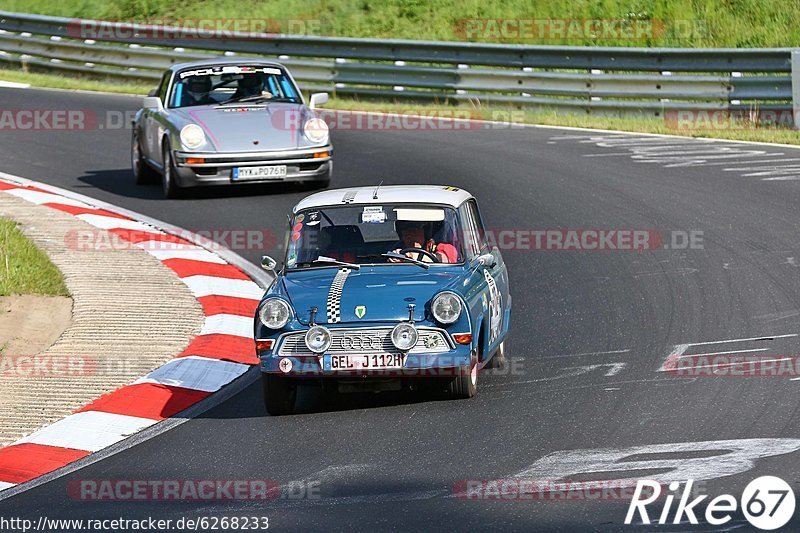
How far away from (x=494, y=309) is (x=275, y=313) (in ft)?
4.96

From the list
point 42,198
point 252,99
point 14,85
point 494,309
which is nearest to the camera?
point 494,309

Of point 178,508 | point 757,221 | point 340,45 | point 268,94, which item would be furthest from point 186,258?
point 340,45

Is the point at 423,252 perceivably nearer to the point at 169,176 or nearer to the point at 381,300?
the point at 381,300

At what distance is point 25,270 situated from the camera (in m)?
11.4

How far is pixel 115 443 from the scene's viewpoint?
7.60m

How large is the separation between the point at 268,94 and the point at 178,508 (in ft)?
32.7

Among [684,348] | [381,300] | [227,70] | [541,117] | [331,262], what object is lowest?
[684,348]

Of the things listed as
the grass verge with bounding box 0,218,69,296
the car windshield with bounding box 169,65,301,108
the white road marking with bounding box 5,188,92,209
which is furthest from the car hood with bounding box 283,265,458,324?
the car windshield with bounding box 169,65,301,108

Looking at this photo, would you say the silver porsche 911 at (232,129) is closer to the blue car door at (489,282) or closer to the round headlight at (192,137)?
the round headlight at (192,137)

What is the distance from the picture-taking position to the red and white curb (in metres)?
7.45

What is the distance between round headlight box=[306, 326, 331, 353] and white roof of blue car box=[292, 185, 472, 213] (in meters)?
1.25

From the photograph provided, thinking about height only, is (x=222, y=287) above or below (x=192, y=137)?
below

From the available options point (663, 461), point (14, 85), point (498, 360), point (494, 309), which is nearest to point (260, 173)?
point (498, 360)

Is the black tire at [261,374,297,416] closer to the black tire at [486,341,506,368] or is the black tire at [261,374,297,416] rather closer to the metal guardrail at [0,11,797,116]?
the black tire at [486,341,506,368]
